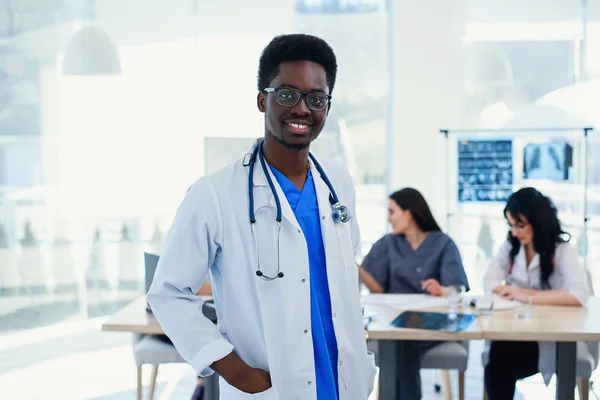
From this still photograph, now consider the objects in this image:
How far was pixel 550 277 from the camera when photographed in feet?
12.0

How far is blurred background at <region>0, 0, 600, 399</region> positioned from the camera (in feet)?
18.7

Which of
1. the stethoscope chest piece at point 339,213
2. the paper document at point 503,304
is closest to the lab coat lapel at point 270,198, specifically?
the stethoscope chest piece at point 339,213

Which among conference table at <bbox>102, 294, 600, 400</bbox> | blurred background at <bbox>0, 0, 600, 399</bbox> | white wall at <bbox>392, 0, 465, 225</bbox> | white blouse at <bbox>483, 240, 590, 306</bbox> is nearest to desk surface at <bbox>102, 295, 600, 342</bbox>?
conference table at <bbox>102, 294, 600, 400</bbox>

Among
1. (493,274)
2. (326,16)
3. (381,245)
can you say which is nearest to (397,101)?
(326,16)

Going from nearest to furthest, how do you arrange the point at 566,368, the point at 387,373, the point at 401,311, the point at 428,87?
1. the point at 566,368
2. the point at 387,373
3. the point at 401,311
4. the point at 428,87

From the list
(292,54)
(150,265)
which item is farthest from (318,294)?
(150,265)

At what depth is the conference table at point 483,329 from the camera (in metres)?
3.07

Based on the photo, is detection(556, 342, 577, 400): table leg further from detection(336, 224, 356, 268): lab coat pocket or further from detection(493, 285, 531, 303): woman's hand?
detection(336, 224, 356, 268): lab coat pocket

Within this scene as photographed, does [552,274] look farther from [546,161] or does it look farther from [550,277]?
[546,161]

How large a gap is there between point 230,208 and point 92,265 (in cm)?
457

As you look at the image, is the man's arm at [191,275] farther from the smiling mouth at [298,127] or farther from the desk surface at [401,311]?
the desk surface at [401,311]

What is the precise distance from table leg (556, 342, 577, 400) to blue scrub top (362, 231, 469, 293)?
2.64ft

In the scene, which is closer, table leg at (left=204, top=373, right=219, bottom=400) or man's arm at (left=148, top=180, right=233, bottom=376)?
man's arm at (left=148, top=180, right=233, bottom=376)

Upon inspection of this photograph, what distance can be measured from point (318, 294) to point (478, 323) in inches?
67.3
